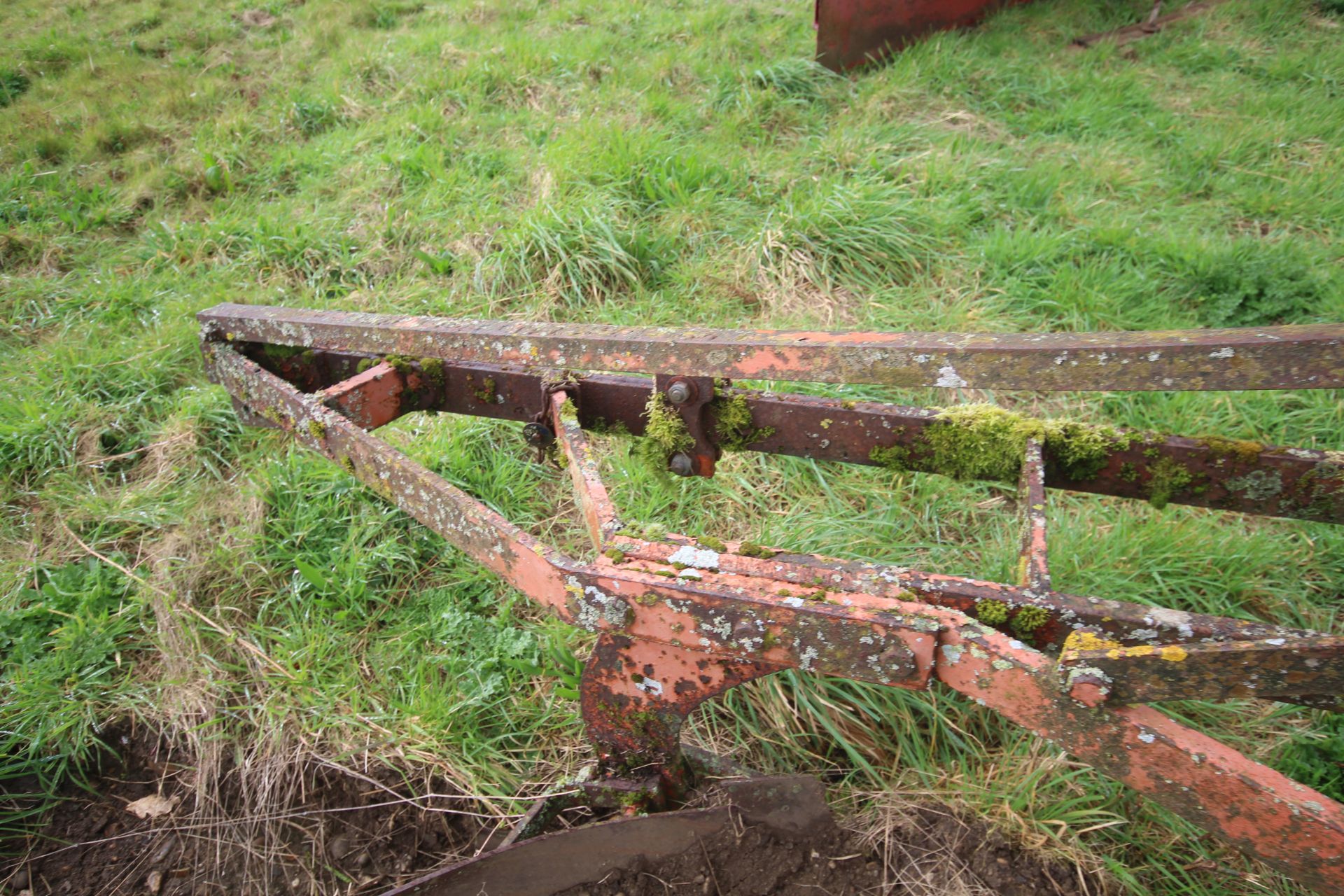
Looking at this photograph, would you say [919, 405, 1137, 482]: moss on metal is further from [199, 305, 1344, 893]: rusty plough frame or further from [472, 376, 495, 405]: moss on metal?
[472, 376, 495, 405]: moss on metal

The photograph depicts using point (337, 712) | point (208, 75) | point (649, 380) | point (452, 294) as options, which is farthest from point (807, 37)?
point (337, 712)

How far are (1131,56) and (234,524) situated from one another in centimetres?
637

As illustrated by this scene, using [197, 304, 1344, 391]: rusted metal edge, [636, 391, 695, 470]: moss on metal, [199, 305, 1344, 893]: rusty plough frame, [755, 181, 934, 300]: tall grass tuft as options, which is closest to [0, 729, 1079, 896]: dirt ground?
[199, 305, 1344, 893]: rusty plough frame

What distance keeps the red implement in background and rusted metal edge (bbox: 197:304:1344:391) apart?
4.62 meters

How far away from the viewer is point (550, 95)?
18.3 feet

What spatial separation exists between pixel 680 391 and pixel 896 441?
0.55 meters

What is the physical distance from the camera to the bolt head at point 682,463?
6.77 ft

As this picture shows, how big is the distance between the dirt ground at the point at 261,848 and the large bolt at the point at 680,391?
141 centimetres

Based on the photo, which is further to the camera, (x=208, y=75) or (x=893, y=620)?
(x=208, y=75)

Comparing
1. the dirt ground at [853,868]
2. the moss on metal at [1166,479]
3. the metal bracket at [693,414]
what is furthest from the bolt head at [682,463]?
the moss on metal at [1166,479]

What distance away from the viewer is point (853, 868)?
2088 millimetres

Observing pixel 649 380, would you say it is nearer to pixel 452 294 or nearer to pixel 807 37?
pixel 452 294

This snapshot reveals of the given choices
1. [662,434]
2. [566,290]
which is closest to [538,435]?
[662,434]

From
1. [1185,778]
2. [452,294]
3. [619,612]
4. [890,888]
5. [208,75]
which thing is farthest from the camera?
[208,75]
